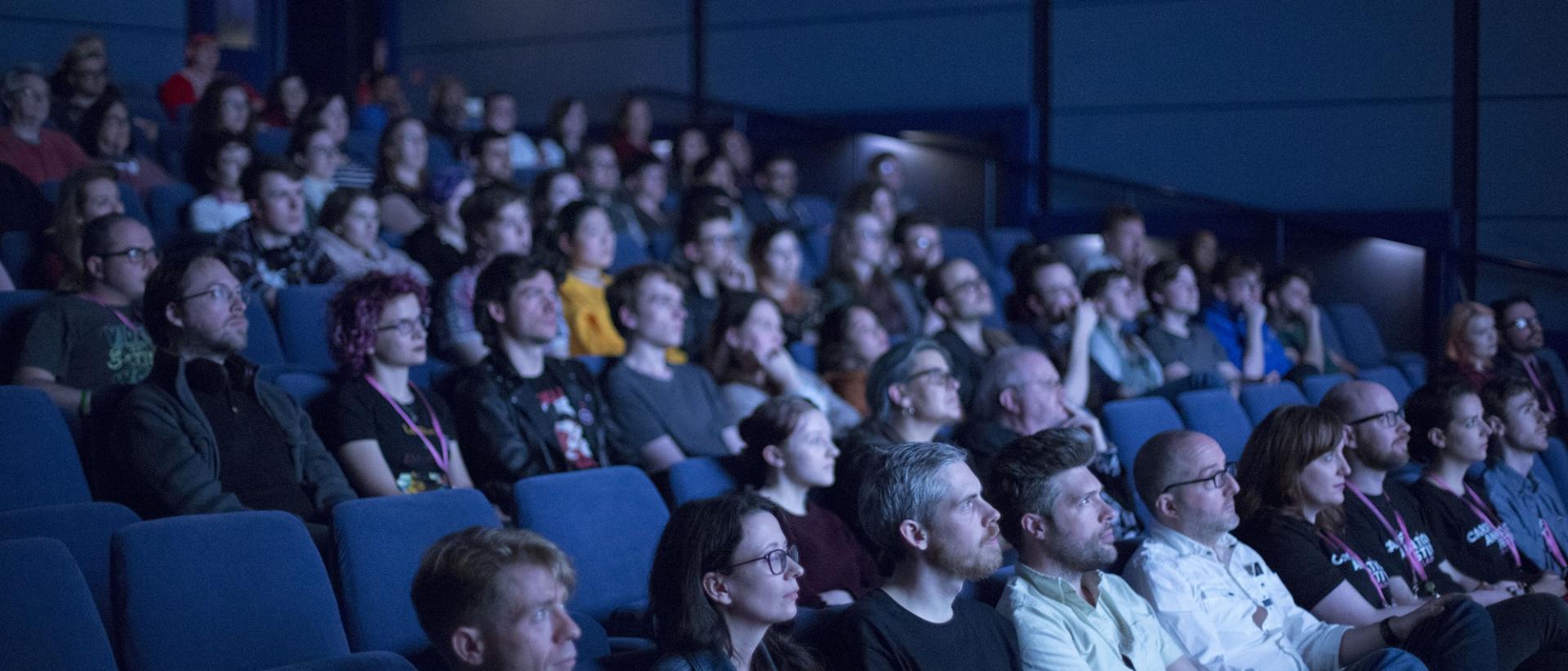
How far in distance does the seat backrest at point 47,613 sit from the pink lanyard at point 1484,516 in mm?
3012

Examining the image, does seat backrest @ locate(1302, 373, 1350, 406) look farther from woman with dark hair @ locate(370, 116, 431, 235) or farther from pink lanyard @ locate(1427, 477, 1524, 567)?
woman with dark hair @ locate(370, 116, 431, 235)

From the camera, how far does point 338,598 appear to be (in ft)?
7.06

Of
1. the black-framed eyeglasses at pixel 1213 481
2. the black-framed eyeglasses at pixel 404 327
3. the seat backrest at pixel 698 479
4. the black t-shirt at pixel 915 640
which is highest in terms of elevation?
the black-framed eyeglasses at pixel 404 327

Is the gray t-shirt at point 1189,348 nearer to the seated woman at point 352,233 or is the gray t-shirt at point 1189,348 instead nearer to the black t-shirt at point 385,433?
the seated woman at point 352,233

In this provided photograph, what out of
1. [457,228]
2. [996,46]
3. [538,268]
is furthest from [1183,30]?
[538,268]

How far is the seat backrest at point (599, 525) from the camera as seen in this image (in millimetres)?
2424

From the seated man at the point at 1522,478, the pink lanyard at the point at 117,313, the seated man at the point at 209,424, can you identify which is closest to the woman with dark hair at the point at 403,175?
the pink lanyard at the point at 117,313

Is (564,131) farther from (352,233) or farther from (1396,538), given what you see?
(1396,538)

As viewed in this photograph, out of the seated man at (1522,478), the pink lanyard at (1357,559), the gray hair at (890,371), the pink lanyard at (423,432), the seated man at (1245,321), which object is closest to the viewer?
the pink lanyard at (1357,559)

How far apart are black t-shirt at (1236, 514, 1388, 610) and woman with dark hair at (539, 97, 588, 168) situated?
4.39 m

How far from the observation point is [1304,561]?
109 inches

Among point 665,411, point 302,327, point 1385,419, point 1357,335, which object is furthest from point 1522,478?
point 302,327

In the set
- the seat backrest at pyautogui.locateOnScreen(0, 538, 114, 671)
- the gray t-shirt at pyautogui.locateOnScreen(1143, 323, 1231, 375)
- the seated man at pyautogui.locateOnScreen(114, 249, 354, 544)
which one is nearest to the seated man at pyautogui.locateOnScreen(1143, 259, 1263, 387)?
the gray t-shirt at pyautogui.locateOnScreen(1143, 323, 1231, 375)

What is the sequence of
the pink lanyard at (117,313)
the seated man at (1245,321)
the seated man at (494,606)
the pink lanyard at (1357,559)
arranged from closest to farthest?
the seated man at (494,606)
the pink lanyard at (1357,559)
the pink lanyard at (117,313)
the seated man at (1245,321)
